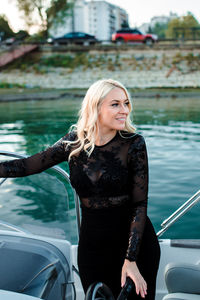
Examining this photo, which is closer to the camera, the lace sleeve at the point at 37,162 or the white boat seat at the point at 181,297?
the white boat seat at the point at 181,297

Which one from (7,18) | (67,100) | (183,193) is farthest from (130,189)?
(7,18)

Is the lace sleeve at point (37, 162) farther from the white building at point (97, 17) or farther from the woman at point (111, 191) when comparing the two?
the white building at point (97, 17)

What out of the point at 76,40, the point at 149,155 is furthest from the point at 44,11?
the point at 149,155

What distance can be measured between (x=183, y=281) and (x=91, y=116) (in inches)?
35.3

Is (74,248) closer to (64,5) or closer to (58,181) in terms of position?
(58,181)

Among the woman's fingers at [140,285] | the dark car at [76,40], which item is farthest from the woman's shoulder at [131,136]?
the dark car at [76,40]

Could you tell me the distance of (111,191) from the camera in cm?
161

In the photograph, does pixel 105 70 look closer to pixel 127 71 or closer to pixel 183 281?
pixel 127 71

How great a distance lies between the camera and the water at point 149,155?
200 cm

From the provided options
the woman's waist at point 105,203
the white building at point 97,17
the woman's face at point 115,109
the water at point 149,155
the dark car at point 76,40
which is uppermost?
the white building at point 97,17

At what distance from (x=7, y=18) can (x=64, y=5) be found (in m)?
15.6

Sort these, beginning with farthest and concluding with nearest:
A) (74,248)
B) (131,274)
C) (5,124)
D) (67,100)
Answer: (67,100)
(5,124)
(74,248)
(131,274)

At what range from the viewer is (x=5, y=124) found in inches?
593

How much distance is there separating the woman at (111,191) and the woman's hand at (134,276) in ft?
0.15
